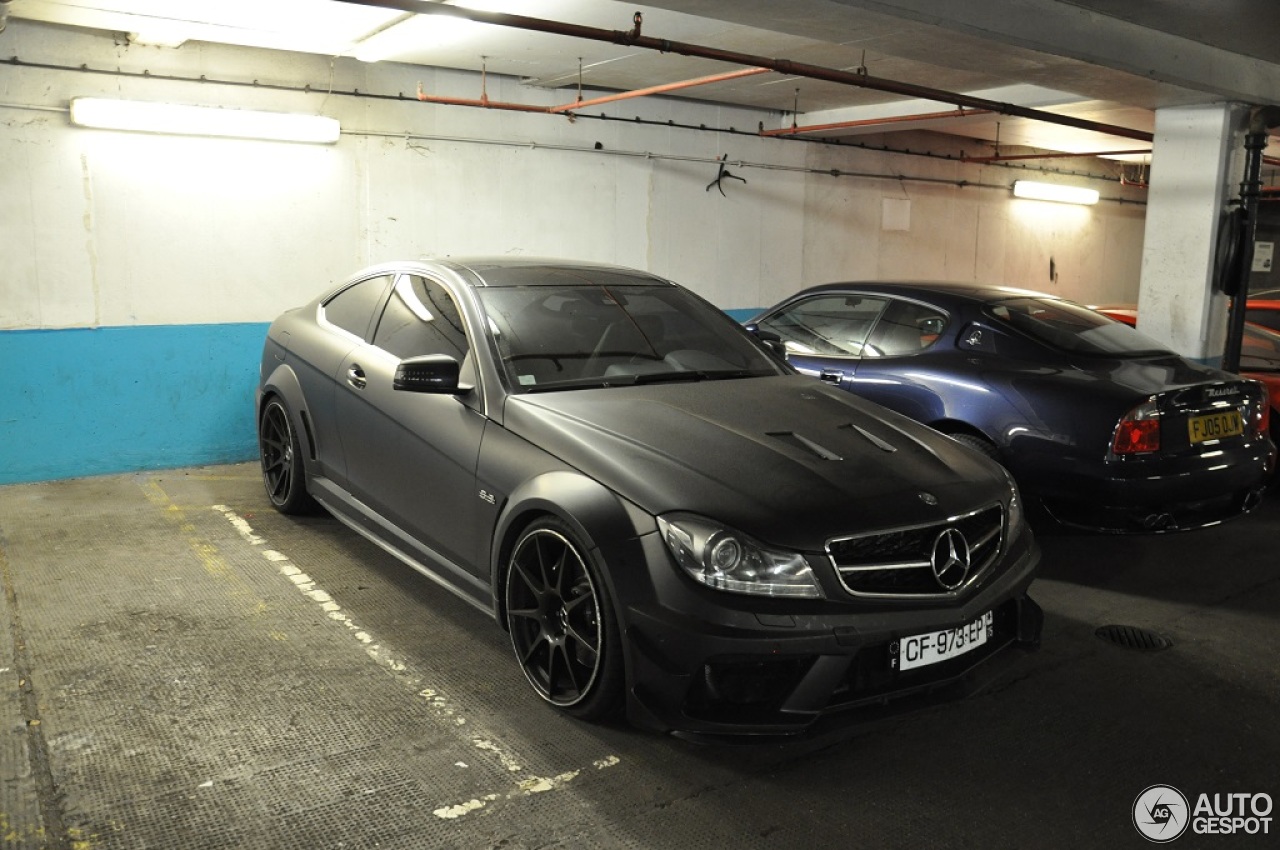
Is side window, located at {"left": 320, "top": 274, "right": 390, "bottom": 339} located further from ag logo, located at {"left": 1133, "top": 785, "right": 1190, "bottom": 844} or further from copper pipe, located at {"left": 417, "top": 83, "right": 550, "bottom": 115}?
ag logo, located at {"left": 1133, "top": 785, "right": 1190, "bottom": 844}

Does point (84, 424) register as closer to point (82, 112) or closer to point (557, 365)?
point (82, 112)

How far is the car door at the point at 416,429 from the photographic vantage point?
3662mm

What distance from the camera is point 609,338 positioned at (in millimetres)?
3992

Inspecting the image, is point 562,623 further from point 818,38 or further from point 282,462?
point 818,38

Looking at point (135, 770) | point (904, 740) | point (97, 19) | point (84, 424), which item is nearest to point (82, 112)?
point (97, 19)

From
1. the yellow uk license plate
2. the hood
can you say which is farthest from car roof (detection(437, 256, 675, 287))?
the yellow uk license plate

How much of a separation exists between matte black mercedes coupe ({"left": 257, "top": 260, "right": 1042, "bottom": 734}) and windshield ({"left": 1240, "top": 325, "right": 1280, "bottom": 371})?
179 inches

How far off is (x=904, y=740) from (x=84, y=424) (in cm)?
549

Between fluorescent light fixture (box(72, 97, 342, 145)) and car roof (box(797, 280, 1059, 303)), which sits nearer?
car roof (box(797, 280, 1059, 303))

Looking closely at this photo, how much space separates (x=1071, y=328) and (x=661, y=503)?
3.36 metres

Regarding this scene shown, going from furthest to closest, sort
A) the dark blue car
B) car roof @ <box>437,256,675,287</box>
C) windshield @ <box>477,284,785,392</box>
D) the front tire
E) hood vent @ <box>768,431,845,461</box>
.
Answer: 1. the front tire
2. the dark blue car
3. car roof @ <box>437,256,675,287</box>
4. windshield @ <box>477,284,785,392</box>
5. hood vent @ <box>768,431,845,461</box>

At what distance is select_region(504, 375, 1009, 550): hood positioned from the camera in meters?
2.94

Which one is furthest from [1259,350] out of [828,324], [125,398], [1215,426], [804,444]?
[125,398]

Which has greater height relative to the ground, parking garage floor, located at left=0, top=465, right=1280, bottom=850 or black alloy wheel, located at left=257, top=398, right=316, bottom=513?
black alloy wheel, located at left=257, top=398, right=316, bottom=513
